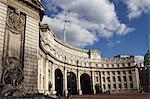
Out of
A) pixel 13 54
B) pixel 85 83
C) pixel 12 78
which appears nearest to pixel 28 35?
pixel 13 54

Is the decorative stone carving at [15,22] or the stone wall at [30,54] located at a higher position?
the decorative stone carving at [15,22]

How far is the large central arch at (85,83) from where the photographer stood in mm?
108425

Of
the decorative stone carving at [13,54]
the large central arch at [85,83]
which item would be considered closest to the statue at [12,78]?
the decorative stone carving at [13,54]

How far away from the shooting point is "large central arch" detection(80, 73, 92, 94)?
356 ft

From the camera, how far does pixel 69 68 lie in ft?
302

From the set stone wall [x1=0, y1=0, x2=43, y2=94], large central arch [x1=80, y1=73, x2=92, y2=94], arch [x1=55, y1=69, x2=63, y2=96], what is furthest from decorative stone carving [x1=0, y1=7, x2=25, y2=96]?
large central arch [x1=80, y1=73, x2=92, y2=94]

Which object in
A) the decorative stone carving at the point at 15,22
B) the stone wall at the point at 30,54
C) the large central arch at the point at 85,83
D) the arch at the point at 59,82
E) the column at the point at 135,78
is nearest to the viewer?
the decorative stone carving at the point at 15,22

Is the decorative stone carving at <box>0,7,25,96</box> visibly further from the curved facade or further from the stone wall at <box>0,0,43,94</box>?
the curved facade

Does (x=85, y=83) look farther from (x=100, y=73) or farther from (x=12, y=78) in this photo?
(x=12, y=78)

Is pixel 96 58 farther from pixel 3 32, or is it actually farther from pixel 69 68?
pixel 3 32

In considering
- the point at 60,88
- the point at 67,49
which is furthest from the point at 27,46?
the point at 67,49

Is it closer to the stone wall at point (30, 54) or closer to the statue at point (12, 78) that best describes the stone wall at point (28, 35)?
the stone wall at point (30, 54)

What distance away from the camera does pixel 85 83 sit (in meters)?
112

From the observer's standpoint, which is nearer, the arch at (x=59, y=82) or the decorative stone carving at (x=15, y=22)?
the decorative stone carving at (x=15, y=22)
